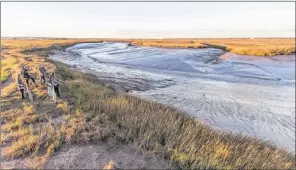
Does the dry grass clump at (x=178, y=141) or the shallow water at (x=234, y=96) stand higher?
the dry grass clump at (x=178, y=141)

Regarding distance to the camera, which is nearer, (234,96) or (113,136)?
(113,136)

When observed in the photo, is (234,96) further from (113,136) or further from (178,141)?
(113,136)

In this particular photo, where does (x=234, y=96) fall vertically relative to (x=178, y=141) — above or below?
below

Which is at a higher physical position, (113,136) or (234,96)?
(113,136)

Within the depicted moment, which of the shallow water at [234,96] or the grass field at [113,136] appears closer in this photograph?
the grass field at [113,136]

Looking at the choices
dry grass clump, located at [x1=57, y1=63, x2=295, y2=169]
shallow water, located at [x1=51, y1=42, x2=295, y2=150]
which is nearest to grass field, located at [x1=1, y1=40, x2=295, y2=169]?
dry grass clump, located at [x1=57, y1=63, x2=295, y2=169]

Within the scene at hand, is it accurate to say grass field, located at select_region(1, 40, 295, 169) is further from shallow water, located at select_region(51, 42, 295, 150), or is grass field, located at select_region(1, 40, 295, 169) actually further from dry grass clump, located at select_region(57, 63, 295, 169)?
shallow water, located at select_region(51, 42, 295, 150)

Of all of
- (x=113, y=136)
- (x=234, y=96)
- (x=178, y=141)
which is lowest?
(x=234, y=96)

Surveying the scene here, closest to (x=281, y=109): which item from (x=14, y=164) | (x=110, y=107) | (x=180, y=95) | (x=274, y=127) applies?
(x=274, y=127)

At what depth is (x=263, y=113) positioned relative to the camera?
1722 centimetres

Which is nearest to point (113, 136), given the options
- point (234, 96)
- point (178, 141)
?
point (178, 141)

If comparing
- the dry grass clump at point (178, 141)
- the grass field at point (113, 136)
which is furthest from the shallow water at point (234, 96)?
the grass field at point (113, 136)

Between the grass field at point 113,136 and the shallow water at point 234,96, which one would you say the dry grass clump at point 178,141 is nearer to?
the grass field at point 113,136

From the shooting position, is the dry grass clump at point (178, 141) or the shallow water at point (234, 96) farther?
the shallow water at point (234, 96)
